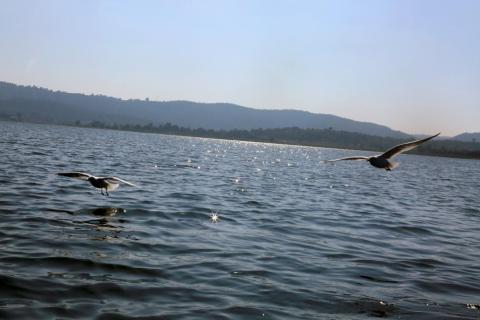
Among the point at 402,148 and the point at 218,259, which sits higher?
the point at 402,148

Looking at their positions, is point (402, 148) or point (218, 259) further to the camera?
point (402, 148)

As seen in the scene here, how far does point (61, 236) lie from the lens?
47.0 feet

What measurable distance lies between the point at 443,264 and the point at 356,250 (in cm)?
237

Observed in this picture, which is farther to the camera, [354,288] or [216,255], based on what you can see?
[216,255]

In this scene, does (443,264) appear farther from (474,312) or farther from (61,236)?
(61,236)

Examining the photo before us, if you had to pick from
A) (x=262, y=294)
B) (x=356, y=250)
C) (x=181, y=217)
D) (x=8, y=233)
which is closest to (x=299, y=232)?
(x=356, y=250)

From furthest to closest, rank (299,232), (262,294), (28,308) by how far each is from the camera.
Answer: (299,232) < (262,294) < (28,308)

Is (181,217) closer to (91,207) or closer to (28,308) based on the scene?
(91,207)

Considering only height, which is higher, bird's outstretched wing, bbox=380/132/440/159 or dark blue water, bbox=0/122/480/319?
bird's outstretched wing, bbox=380/132/440/159

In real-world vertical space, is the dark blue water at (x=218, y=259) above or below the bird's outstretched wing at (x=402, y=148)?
below

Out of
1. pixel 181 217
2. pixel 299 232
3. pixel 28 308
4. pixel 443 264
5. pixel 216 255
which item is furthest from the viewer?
pixel 181 217

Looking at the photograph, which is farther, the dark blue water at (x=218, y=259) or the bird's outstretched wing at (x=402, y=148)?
the bird's outstretched wing at (x=402, y=148)

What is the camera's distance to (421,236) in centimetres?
1959

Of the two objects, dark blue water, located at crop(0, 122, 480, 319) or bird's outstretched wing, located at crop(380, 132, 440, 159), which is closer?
dark blue water, located at crop(0, 122, 480, 319)
